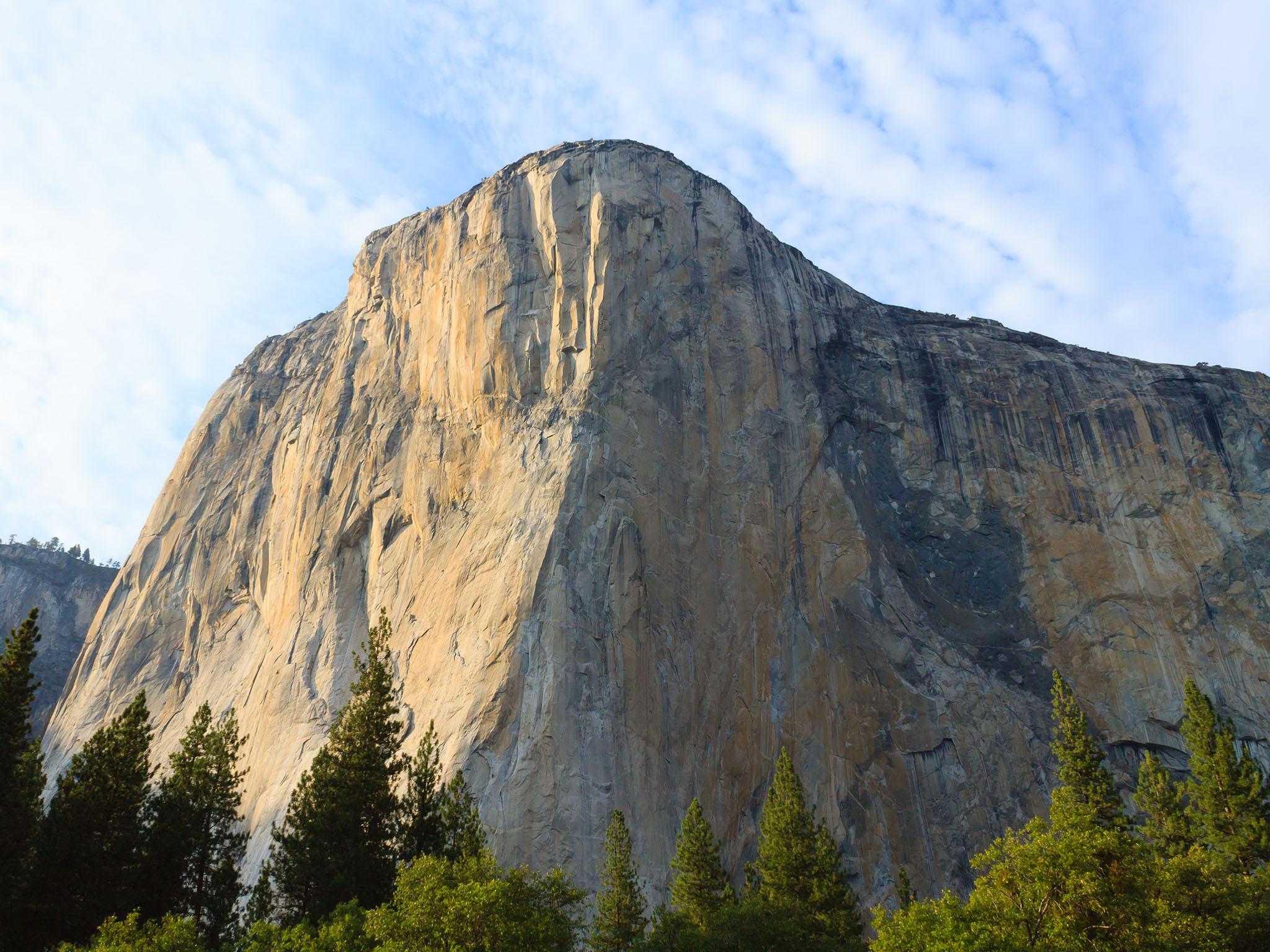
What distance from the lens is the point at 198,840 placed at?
25.2m

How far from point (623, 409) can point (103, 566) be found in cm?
5470

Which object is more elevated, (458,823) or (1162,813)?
(1162,813)

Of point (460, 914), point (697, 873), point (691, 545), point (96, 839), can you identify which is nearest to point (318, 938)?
point (460, 914)

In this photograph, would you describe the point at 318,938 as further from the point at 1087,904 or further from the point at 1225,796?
the point at 1225,796

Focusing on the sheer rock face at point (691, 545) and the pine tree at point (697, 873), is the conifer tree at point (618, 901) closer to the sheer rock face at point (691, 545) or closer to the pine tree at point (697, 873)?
the pine tree at point (697, 873)

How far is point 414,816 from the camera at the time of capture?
26.2 metres

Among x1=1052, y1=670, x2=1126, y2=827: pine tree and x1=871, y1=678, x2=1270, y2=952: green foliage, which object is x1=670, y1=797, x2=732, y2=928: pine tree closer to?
x1=871, y1=678, x2=1270, y2=952: green foliage

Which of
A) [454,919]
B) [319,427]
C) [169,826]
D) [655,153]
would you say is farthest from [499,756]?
[655,153]

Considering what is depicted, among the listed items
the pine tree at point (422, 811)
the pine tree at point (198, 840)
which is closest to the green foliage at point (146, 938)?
the pine tree at point (198, 840)

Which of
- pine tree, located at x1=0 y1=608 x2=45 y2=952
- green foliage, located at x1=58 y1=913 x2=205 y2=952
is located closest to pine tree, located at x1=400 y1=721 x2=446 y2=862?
green foliage, located at x1=58 y1=913 x2=205 y2=952

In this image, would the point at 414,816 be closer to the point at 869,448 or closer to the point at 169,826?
the point at 169,826

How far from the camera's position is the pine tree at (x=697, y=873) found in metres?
28.2

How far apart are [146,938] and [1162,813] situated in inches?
1170

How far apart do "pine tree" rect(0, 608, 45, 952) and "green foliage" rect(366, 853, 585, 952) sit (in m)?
8.01
